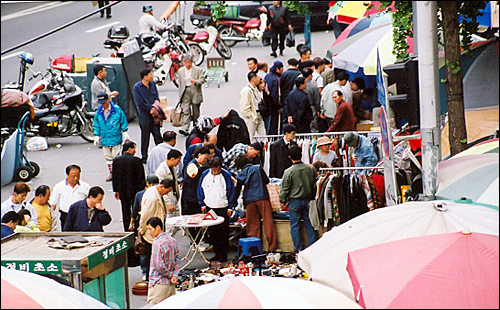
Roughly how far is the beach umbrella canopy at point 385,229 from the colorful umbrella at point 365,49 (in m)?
7.92

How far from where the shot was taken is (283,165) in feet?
39.8

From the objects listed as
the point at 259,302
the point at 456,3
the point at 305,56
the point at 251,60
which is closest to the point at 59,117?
the point at 251,60

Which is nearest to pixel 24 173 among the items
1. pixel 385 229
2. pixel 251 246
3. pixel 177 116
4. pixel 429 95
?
pixel 177 116

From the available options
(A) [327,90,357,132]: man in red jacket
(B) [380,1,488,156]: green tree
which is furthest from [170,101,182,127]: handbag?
(B) [380,1,488,156]: green tree

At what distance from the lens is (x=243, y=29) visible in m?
26.3

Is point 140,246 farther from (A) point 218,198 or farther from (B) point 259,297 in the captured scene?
(B) point 259,297

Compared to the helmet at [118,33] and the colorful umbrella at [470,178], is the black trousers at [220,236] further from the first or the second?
the helmet at [118,33]

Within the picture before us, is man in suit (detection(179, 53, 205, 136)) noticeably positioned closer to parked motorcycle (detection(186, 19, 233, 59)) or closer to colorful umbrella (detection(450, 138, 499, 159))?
parked motorcycle (detection(186, 19, 233, 59))

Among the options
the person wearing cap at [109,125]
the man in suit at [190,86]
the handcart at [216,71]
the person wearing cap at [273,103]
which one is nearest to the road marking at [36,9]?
the handcart at [216,71]

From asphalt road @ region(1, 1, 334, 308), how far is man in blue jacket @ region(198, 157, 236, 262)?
39cm

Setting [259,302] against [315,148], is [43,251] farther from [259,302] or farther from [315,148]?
[315,148]

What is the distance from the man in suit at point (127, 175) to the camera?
11.0m

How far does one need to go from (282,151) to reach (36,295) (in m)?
7.57

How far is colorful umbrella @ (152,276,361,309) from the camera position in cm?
462
